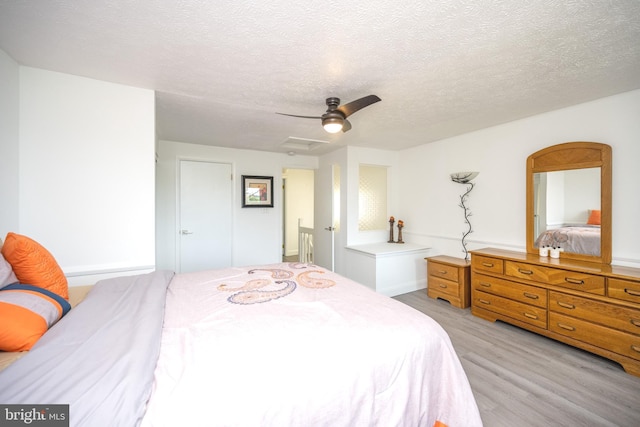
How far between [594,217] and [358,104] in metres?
2.56

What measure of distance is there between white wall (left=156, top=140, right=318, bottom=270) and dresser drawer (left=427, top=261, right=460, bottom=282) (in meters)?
2.57

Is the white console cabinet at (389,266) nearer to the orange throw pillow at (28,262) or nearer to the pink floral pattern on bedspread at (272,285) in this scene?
the pink floral pattern on bedspread at (272,285)

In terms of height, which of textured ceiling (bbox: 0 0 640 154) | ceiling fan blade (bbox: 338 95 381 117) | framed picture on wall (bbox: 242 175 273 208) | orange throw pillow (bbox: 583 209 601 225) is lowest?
orange throw pillow (bbox: 583 209 601 225)

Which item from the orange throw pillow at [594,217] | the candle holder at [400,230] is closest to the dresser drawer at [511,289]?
the orange throw pillow at [594,217]

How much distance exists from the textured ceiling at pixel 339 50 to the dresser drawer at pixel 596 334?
2017 millimetres

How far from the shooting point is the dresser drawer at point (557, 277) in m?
Result: 2.19

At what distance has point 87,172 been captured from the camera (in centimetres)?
207

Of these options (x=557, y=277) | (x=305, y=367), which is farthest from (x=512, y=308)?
(x=305, y=367)

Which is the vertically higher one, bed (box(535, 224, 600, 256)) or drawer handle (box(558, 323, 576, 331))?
bed (box(535, 224, 600, 256))

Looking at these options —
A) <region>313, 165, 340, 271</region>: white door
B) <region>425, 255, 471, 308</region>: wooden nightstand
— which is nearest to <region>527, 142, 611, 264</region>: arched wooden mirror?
<region>425, 255, 471, 308</region>: wooden nightstand

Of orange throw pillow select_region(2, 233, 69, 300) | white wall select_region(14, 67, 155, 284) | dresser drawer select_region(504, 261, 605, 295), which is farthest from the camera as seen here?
dresser drawer select_region(504, 261, 605, 295)

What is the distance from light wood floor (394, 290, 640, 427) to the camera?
5.31 feet

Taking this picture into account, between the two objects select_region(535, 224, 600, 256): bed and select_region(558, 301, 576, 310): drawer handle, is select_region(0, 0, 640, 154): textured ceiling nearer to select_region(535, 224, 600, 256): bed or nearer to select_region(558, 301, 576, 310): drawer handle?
select_region(535, 224, 600, 256): bed

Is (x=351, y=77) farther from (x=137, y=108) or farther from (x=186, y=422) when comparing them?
(x=186, y=422)
